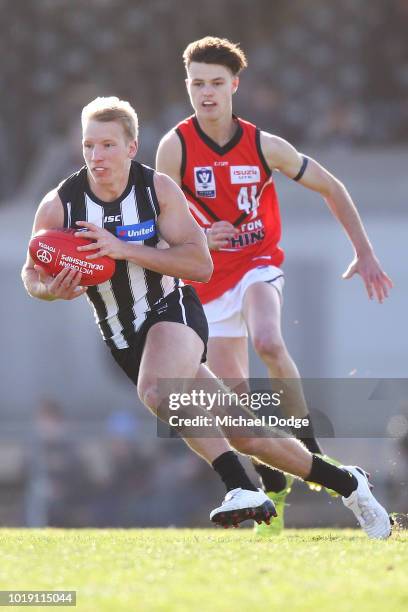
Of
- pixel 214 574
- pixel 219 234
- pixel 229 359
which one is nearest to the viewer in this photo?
pixel 214 574

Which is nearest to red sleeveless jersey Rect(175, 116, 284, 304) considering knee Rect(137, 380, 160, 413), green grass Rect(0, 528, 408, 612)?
knee Rect(137, 380, 160, 413)

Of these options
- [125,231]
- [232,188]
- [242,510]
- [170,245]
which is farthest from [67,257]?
[232,188]

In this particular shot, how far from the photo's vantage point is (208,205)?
6746mm

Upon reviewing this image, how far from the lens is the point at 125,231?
5492 mm

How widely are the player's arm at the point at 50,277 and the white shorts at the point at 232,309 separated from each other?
1636 mm

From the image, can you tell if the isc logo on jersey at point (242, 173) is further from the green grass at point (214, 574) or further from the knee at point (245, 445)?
the green grass at point (214, 574)

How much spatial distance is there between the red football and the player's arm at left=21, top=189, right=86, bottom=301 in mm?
35

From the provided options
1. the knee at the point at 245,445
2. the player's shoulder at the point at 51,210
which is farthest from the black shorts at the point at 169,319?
the player's shoulder at the point at 51,210

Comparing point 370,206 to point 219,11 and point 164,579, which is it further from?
point 164,579

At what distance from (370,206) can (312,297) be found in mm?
2046

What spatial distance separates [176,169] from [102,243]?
4.94 ft

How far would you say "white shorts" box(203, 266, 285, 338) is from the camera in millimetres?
6887

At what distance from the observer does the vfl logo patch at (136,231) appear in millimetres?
5488

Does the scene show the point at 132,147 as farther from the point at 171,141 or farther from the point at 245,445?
the point at 245,445
